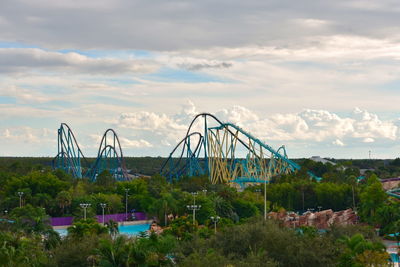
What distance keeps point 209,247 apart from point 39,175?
50051 millimetres

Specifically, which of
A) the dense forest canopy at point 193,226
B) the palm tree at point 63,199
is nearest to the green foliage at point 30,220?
the dense forest canopy at point 193,226

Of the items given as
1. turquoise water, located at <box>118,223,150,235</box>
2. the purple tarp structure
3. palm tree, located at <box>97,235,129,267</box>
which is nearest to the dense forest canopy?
palm tree, located at <box>97,235,129,267</box>

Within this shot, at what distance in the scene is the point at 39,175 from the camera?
79.4 m

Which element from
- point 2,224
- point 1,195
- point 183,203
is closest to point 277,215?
point 183,203

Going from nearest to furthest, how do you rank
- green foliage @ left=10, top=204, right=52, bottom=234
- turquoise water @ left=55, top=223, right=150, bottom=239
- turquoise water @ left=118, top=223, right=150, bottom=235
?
green foliage @ left=10, top=204, right=52, bottom=234 → turquoise water @ left=55, top=223, right=150, bottom=239 → turquoise water @ left=118, top=223, right=150, bottom=235

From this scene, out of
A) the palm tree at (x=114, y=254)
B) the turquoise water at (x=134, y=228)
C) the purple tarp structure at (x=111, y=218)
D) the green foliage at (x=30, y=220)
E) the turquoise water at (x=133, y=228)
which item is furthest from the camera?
the purple tarp structure at (x=111, y=218)

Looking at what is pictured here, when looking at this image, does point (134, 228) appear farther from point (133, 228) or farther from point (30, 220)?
point (30, 220)

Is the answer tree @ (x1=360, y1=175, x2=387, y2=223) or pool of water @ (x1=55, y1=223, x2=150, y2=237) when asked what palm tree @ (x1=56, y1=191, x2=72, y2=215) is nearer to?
pool of water @ (x1=55, y1=223, x2=150, y2=237)

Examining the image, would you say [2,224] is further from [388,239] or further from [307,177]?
[307,177]

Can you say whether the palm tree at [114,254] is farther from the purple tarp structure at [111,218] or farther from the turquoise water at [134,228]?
the purple tarp structure at [111,218]

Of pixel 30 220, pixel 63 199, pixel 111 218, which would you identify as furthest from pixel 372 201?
pixel 30 220

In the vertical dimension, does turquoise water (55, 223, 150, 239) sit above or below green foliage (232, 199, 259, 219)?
below

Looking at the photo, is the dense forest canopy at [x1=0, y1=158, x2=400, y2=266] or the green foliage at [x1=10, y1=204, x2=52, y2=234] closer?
the dense forest canopy at [x1=0, y1=158, x2=400, y2=266]

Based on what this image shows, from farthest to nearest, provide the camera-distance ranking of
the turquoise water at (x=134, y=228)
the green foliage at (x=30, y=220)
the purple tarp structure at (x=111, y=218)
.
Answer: the purple tarp structure at (x=111, y=218)
the turquoise water at (x=134, y=228)
the green foliage at (x=30, y=220)
